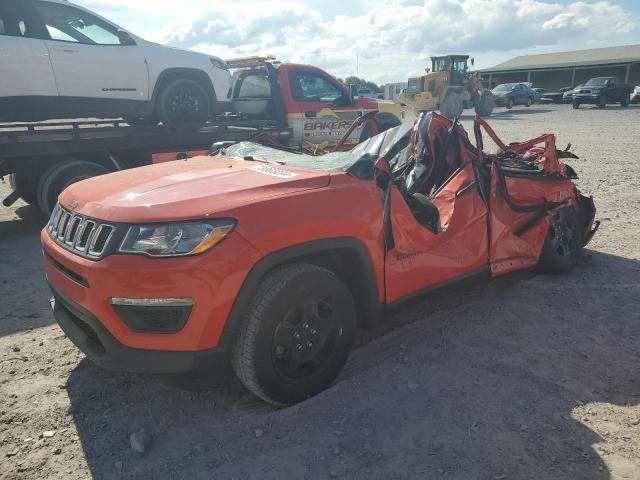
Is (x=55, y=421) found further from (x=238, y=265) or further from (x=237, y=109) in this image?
(x=237, y=109)

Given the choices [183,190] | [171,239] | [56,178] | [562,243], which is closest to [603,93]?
[562,243]

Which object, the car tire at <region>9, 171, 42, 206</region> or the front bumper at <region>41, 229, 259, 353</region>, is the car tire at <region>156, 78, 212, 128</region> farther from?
the front bumper at <region>41, 229, 259, 353</region>

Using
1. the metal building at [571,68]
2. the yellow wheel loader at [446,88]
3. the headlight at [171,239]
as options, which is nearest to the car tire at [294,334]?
the headlight at [171,239]

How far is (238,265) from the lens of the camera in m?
2.38

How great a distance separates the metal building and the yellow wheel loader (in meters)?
21.1

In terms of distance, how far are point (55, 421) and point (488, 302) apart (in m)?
3.16

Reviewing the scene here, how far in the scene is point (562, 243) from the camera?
15.3ft

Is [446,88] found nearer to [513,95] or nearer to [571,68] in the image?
[513,95]

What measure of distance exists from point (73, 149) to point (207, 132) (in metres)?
1.93

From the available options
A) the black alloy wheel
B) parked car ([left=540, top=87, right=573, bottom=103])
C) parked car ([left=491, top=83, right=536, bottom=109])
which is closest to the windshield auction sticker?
the black alloy wheel

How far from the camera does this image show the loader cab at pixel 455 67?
996 inches

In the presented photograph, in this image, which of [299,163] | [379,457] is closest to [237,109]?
[299,163]

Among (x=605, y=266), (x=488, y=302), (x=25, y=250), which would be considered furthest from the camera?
(x=25, y=250)

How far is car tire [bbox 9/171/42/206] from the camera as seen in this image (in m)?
6.52
